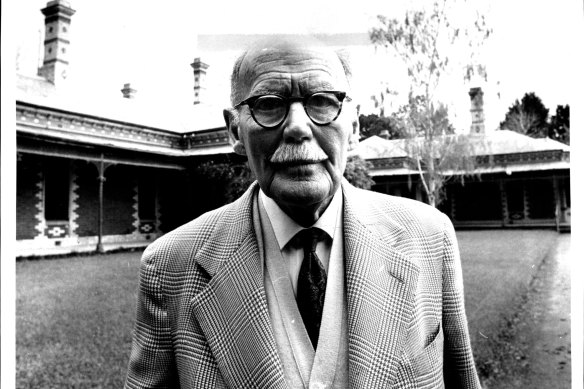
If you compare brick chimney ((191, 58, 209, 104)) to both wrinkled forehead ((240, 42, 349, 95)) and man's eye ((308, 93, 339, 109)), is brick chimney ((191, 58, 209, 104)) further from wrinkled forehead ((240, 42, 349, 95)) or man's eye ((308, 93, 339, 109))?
man's eye ((308, 93, 339, 109))

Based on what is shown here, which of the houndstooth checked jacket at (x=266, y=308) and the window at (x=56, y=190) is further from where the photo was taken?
the window at (x=56, y=190)

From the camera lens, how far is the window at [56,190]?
9266 mm

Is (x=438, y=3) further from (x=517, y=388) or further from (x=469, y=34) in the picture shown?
(x=517, y=388)

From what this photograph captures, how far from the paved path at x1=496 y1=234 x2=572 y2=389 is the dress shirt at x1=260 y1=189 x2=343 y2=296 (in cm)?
330

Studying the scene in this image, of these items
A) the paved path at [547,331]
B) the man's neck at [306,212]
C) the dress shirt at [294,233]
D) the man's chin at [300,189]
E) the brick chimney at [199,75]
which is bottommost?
the paved path at [547,331]

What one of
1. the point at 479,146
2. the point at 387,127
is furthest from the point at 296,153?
the point at 479,146

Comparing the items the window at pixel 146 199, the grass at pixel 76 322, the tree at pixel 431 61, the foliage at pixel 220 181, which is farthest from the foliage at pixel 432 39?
the grass at pixel 76 322

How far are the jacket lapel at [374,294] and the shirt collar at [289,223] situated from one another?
0.04 meters

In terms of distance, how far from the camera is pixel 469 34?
270 centimetres

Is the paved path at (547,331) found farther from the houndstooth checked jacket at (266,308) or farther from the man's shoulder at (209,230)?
the man's shoulder at (209,230)

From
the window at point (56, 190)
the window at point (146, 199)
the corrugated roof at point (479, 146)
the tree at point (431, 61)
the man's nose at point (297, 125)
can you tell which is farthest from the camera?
the window at point (56, 190)

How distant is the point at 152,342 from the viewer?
105cm

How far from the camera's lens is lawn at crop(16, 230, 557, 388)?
138 inches

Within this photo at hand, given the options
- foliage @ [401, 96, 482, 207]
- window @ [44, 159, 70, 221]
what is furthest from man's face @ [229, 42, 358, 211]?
window @ [44, 159, 70, 221]
